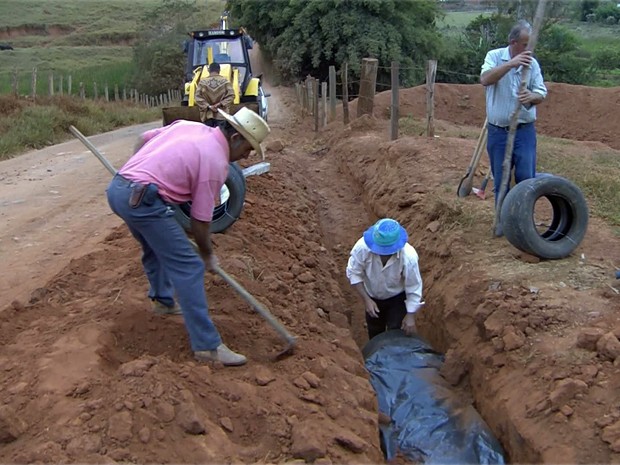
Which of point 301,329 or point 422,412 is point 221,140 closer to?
point 301,329

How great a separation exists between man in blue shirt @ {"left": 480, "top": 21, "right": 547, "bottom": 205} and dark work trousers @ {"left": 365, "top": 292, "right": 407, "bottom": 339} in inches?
61.7

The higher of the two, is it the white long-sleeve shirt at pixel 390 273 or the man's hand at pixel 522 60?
the man's hand at pixel 522 60

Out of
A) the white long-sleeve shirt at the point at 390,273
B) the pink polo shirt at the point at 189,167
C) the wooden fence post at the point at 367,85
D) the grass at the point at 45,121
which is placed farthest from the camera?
the grass at the point at 45,121

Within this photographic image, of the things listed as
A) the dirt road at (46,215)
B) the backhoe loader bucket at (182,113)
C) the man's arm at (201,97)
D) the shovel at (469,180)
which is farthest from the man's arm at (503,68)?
the backhoe loader bucket at (182,113)

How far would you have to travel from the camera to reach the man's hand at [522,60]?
5746mm

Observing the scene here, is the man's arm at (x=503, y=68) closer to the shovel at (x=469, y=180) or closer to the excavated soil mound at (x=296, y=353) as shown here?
the shovel at (x=469, y=180)

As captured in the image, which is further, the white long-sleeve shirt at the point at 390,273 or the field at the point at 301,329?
the white long-sleeve shirt at the point at 390,273

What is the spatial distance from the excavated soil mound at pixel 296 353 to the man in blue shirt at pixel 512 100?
737 millimetres

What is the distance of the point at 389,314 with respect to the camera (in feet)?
19.7

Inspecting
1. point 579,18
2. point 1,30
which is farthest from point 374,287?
point 1,30

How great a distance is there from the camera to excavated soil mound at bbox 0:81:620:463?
3207 millimetres

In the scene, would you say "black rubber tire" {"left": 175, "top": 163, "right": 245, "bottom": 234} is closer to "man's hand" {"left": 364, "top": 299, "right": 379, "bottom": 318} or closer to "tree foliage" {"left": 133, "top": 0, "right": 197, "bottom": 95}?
"man's hand" {"left": 364, "top": 299, "right": 379, "bottom": 318}

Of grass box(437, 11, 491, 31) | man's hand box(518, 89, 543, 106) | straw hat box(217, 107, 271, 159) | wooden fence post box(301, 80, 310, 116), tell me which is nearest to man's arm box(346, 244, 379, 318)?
man's hand box(518, 89, 543, 106)

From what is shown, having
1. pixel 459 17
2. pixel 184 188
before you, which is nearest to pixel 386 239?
pixel 184 188
